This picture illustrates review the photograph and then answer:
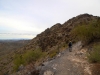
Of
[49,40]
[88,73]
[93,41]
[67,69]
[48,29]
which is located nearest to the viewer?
[88,73]

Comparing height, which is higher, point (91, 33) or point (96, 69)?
point (91, 33)

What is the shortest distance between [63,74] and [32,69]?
323 cm

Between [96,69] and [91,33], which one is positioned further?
[91,33]

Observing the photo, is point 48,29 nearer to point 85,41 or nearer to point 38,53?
point 38,53

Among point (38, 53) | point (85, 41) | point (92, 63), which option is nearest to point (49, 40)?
point (38, 53)

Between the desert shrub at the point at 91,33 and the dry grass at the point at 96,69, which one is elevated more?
the desert shrub at the point at 91,33

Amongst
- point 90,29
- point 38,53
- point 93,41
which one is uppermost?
point 90,29

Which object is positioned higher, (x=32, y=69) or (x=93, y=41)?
(x=93, y=41)

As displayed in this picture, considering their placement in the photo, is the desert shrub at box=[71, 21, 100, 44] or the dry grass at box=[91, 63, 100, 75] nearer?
the dry grass at box=[91, 63, 100, 75]

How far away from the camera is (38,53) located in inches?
1587

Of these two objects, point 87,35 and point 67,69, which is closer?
point 67,69

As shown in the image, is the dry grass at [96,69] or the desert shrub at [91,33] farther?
the desert shrub at [91,33]

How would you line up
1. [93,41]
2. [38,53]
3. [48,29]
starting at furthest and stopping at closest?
1. [48,29]
2. [38,53]
3. [93,41]

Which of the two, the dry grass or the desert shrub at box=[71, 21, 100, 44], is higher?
the desert shrub at box=[71, 21, 100, 44]
